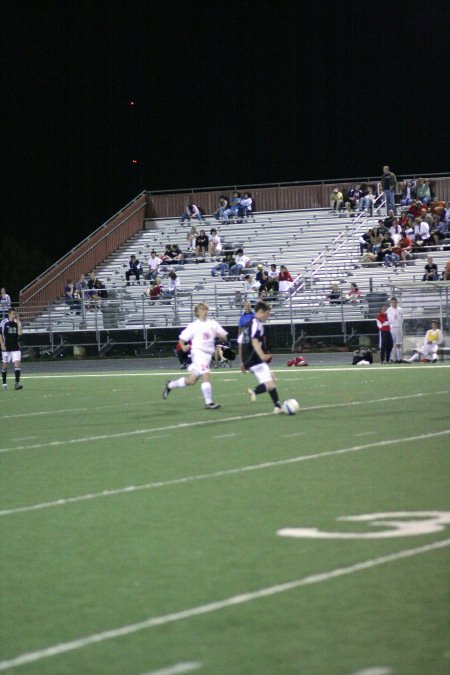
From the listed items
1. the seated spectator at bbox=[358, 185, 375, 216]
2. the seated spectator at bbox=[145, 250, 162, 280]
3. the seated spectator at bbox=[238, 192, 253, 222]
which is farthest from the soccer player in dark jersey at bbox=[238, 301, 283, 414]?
the seated spectator at bbox=[238, 192, 253, 222]

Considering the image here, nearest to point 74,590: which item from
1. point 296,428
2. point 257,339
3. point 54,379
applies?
point 296,428

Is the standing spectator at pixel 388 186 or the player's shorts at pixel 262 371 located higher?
the standing spectator at pixel 388 186

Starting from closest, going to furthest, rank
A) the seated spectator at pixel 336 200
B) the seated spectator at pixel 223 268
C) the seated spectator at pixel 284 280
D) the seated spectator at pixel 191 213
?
the seated spectator at pixel 284 280
the seated spectator at pixel 223 268
the seated spectator at pixel 336 200
the seated spectator at pixel 191 213

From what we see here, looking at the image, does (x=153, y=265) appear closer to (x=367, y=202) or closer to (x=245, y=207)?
(x=245, y=207)

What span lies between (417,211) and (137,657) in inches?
1462

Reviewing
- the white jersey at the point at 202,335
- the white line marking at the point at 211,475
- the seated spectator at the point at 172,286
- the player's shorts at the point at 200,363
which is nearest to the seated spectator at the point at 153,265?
the seated spectator at the point at 172,286

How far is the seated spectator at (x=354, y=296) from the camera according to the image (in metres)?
37.1

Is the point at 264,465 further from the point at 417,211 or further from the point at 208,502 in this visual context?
the point at 417,211

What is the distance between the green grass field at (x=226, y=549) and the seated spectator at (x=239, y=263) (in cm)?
2545

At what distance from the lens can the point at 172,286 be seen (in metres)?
40.8

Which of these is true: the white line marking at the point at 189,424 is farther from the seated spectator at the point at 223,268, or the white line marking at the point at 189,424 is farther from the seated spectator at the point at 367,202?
the seated spectator at the point at 367,202

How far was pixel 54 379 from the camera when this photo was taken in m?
29.5

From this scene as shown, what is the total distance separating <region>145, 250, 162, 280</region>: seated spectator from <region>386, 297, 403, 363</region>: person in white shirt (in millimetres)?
13088

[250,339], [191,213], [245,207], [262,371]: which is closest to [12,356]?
[250,339]
